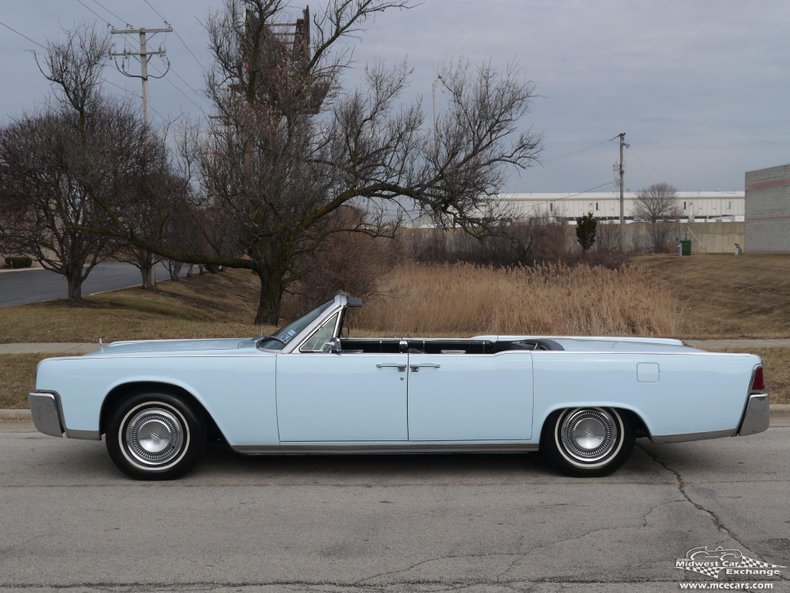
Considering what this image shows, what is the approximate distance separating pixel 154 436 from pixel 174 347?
0.72 m

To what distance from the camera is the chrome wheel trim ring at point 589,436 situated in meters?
6.16

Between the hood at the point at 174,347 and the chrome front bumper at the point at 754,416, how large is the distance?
3808 mm

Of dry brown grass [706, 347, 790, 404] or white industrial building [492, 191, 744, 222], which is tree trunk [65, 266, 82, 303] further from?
white industrial building [492, 191, 744, 222]

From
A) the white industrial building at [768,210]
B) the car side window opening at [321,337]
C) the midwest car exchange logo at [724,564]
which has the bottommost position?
the midwest car exchange logo at [724,564]

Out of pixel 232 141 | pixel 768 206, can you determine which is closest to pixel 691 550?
pixel 232 141

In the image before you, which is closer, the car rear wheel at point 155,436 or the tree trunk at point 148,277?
the car rear wheel at point 155,436

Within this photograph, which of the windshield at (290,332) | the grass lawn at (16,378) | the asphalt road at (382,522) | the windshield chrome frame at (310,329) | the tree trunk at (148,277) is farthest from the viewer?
the tree trunk at (148,277)

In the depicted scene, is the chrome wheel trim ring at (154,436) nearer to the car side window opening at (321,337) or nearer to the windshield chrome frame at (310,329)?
the windshield chrome frame at (310,329)

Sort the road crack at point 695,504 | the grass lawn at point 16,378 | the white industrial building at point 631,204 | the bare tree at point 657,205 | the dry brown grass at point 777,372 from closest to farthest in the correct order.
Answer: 1. the road crack at point 695,504
2. the grass lawn at point 16,378
3. the dry brown grass at point 777,372
4. the bare tree at point 657,205
5. the white industrial building at point 631,204

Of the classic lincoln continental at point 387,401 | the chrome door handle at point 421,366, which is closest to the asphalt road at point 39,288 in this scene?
the classic lincoln continental at point 387,401

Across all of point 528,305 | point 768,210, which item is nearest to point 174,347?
point 528,305

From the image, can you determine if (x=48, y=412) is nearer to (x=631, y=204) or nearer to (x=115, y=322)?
(x=115, y=322)

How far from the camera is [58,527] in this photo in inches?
202

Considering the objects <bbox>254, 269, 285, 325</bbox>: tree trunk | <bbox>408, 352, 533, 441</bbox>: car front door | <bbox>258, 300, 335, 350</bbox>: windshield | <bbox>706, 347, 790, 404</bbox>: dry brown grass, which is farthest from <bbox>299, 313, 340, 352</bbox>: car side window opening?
<bbox>254, 269, 285, 325</bbox>: tree trunk
